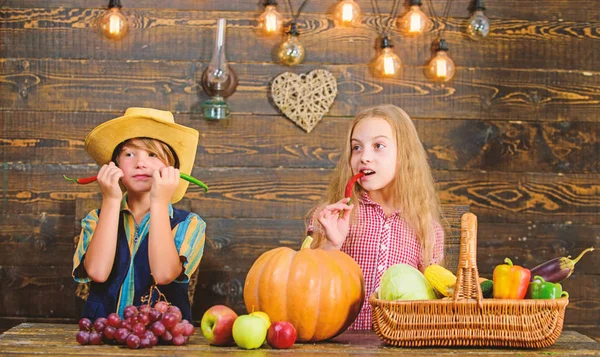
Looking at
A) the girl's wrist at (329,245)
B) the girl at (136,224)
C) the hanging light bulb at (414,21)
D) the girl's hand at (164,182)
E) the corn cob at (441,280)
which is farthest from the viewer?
the hanging light bulb at (414,21)

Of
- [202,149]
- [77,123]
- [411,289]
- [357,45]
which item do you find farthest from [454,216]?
[77,123]

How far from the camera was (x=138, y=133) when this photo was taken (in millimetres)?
2277

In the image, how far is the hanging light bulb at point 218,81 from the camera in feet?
10.5

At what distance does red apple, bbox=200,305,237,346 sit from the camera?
5.35ft

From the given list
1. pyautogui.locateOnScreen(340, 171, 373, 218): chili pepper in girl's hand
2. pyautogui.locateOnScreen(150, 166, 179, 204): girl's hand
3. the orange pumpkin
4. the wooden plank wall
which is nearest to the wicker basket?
the orange pumpkin

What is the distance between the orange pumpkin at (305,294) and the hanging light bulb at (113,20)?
184cm

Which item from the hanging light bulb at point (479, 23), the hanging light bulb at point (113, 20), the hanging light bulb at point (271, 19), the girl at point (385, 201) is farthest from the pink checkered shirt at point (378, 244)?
the hanging light bulb at point (113, 20)

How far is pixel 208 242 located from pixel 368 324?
1.18 metres

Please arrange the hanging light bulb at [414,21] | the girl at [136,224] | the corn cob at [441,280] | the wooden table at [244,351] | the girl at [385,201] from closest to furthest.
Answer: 1. the wooden table at [244,351]
2. the corn cob at [441,280]
3. the girl at [136,224]
4. the girl at [385,201]
5. the hanging light bulb at [414,21]

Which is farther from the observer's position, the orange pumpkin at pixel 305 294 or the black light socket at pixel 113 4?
the black light socket at pixel 113 4

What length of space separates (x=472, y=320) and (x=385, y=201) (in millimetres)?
941

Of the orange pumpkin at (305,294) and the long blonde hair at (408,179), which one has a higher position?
the long blonde hair at (408,179)

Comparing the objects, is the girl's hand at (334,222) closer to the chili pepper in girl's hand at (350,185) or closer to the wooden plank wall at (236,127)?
the chili pepper in girl's hand at (350,185)

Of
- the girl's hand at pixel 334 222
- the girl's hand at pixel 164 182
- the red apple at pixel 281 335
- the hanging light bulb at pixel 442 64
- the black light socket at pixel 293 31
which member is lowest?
the red apple at pixel 281 335
